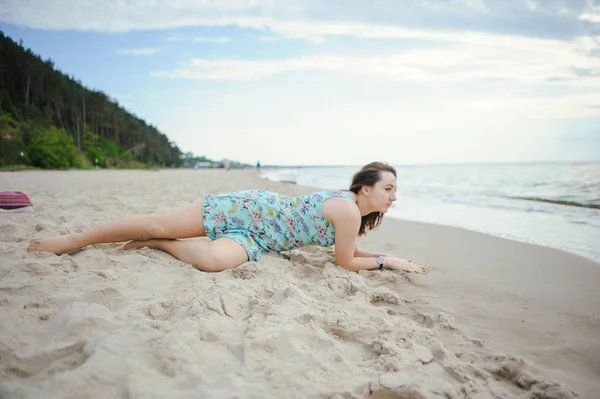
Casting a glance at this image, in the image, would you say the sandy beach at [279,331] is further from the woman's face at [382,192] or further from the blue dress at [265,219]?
the woman's face at [382,192]

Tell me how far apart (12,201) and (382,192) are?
15.4 ft

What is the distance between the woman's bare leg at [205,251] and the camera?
2617 mm

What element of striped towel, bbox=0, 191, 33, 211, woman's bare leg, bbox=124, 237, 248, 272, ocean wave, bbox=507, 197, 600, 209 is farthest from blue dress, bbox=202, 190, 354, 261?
ocean wave, bbox=507, 197, 600, 209

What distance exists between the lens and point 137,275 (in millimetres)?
2287

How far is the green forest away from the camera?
21016 millimetres

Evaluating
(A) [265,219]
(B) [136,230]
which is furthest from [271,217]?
(B) [136,230]

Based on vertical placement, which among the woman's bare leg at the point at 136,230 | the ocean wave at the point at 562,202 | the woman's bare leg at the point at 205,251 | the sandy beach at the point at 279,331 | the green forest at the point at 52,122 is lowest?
the sandy beach at the point at 279,331

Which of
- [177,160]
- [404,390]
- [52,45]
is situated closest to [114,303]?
[404,390]

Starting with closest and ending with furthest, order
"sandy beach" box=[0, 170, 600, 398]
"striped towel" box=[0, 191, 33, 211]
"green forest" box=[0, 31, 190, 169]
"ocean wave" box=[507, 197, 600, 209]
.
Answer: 1. "sandy beach" box=[0, 170, 600, 398]
2. "striped towel" box=[0, 191, 33, 211]
3. "ocean wave" box=[507, 197, 600, 209]
4. "green forest" box=[0, 31, 190, 169]

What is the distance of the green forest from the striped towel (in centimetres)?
1731

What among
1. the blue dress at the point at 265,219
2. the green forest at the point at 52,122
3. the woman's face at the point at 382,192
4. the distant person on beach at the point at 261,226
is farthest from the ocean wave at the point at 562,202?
the green forest at the point at 52,122

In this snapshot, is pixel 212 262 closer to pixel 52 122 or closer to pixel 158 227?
pixel 158 227

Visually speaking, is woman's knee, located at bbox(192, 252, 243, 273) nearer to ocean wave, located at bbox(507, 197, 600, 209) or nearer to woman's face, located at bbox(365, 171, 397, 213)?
woman's face, located at bbox(365, 171, 397, 213)

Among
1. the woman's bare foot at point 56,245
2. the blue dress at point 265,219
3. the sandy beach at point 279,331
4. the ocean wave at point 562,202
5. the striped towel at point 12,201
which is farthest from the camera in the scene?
the ocean wave at point 562,202
